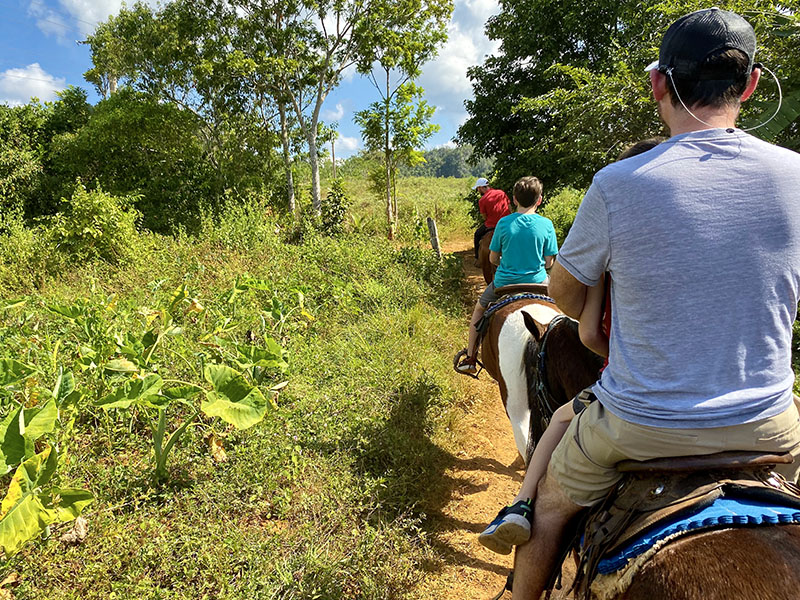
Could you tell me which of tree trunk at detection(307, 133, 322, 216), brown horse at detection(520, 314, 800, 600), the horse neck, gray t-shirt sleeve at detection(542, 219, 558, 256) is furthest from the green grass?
tree trunk at detection(307, 133, 322, 216)

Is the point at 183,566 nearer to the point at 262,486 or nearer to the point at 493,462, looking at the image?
the point at 262,486

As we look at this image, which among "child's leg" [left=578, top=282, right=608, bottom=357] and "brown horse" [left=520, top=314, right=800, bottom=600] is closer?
"brown horse" [left=520, top=314, right=800, bottom=600]

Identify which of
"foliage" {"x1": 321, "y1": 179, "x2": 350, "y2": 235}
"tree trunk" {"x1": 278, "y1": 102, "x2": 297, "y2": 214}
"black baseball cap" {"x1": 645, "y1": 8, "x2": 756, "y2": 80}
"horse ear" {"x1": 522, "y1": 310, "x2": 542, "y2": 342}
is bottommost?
"horse ear" {"x1": 522, "y1": 310, "x2": 542, "y2": 342}

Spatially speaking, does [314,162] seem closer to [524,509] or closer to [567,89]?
[567,89]

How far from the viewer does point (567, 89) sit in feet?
30.6

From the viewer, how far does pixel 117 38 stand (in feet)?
46.0

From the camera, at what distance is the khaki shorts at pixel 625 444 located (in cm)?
129

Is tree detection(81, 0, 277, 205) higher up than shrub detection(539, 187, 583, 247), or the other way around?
tree detection(81, 0, 277, 205)

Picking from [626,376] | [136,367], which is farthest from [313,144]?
[626,376]

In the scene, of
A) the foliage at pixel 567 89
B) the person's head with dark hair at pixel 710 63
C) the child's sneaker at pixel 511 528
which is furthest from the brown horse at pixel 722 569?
the foliage at pixel 567 89

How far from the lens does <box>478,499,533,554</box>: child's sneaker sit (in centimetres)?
177

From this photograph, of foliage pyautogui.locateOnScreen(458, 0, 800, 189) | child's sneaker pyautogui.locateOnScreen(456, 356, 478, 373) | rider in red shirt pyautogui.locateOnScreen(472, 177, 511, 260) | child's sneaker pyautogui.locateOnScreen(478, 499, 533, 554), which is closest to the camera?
child's sneaker pyautogui.locateOnScreen(478, 499, 533, 554)

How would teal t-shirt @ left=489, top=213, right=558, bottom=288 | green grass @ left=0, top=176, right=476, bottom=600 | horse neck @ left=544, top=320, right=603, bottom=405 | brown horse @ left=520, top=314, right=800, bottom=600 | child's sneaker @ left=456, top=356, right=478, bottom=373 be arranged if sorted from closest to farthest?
brown horse @ left=520, top=314, right=800, bottom=600 → horse neck @ left=544, top=320, right=603, bottom=405 → green grass @ left=0, top=176, right=476, bottom=600 → teal t-shirt @ left=489, top=213, right=558, bottom=288 → child's sneaker @ left=456, top=356, right=478, bottom=373

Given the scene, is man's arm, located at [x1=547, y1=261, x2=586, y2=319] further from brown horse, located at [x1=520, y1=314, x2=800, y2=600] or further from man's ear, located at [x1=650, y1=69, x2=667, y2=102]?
brown horse, located at [x1=520, y1=314, x2=800, y2=600]
